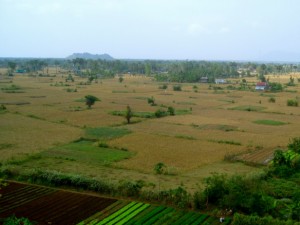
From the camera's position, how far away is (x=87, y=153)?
106 feet

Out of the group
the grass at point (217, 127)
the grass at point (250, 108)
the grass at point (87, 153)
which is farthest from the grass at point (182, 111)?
the grass at point (87, 153)

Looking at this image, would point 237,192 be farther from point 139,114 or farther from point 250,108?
point 250,108

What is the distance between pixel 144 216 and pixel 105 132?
833 inches

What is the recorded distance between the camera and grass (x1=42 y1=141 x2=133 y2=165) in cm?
3061

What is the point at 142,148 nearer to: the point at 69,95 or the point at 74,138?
the point at 74,138

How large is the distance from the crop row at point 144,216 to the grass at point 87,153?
8.76m

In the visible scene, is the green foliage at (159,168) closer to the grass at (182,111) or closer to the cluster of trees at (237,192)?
the cluster of trees at (237,192)

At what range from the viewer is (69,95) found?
74.1 metres

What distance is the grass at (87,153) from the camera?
3061 cm

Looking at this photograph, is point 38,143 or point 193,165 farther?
point 38,143

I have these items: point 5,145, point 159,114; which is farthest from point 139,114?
point 5,145

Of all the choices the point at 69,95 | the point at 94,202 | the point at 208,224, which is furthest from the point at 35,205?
the point at 69,95

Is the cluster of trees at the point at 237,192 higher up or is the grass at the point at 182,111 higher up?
the grass at the point at 182,111

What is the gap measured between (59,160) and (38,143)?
6.07m
